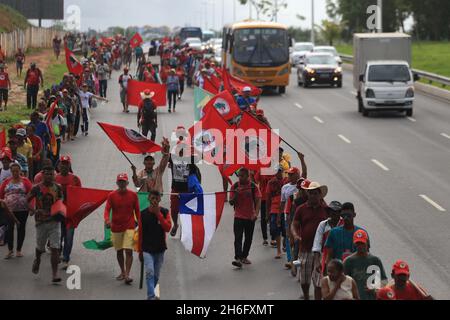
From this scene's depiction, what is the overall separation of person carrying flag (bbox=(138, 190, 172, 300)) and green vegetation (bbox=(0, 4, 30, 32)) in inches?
2177

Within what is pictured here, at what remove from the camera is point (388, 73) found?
37.2 meters

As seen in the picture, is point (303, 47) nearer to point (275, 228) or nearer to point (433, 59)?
point (433, 59)

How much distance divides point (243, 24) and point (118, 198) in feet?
113

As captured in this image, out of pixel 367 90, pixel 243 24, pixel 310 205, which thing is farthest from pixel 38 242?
pixel 243 24

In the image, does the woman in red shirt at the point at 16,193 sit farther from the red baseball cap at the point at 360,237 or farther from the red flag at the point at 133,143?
the red baseball cap at the point at 360,237

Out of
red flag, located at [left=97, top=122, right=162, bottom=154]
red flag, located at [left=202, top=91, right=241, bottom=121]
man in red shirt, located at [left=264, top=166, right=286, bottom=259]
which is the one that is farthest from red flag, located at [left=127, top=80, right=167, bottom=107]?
man in red shirt, located at [left=264, top=166, right=286, bottom=259]

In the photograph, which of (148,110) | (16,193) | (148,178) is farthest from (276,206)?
→ (148,110)

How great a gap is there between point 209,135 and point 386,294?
954 centimetres

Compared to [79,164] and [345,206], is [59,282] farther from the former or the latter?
[79,164]

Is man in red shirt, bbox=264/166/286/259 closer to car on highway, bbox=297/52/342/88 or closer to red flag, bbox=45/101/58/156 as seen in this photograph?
red flag, bbox=45/101/58/156

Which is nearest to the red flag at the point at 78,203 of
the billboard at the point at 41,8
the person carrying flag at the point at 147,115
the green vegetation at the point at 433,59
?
the person carrying flag at the point at 147,115

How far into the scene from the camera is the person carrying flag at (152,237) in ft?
45.7

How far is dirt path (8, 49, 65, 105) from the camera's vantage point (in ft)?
140

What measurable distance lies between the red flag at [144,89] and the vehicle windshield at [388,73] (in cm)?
735
